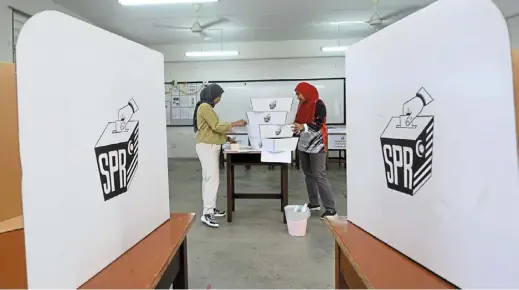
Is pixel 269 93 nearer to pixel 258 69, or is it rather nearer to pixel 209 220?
pixel 258 69

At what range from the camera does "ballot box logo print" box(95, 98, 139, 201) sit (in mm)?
923

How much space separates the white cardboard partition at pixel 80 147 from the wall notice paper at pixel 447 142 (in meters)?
0.78

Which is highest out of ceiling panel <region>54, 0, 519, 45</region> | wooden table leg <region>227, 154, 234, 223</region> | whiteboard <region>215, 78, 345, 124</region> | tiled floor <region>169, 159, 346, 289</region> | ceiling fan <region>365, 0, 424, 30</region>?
ceiling panel <region>54, 0, 519, 45</region>

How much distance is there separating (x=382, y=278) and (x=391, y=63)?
0.60 m

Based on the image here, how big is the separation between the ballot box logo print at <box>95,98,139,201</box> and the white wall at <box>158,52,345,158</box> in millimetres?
7496

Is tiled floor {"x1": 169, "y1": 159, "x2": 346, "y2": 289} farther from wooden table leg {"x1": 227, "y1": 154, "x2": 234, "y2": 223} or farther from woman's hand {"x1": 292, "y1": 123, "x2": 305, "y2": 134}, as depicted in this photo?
woman's hand {"x1": 292, "y1": 123, "x2": 305, "y2": 134}

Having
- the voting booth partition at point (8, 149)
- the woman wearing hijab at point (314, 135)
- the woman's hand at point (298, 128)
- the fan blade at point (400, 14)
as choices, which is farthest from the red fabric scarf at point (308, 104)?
the fan blade at point (400, 14)

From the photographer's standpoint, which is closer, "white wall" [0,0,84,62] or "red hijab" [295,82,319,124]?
"red hijab" [295,82,319,124]

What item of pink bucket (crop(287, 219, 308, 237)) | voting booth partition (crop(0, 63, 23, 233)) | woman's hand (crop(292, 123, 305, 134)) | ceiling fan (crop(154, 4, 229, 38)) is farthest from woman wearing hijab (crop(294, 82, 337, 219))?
ceiling fan (crop(154, 4, 229, 38))

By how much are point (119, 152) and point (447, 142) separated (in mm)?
874

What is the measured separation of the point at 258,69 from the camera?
8438 millimetres

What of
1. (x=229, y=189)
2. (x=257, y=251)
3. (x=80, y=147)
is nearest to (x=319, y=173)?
(x=229, y=189)

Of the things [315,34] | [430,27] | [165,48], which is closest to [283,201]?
[430,27]

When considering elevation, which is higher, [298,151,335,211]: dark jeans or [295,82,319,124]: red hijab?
[295,82,319,124]: red hijab
